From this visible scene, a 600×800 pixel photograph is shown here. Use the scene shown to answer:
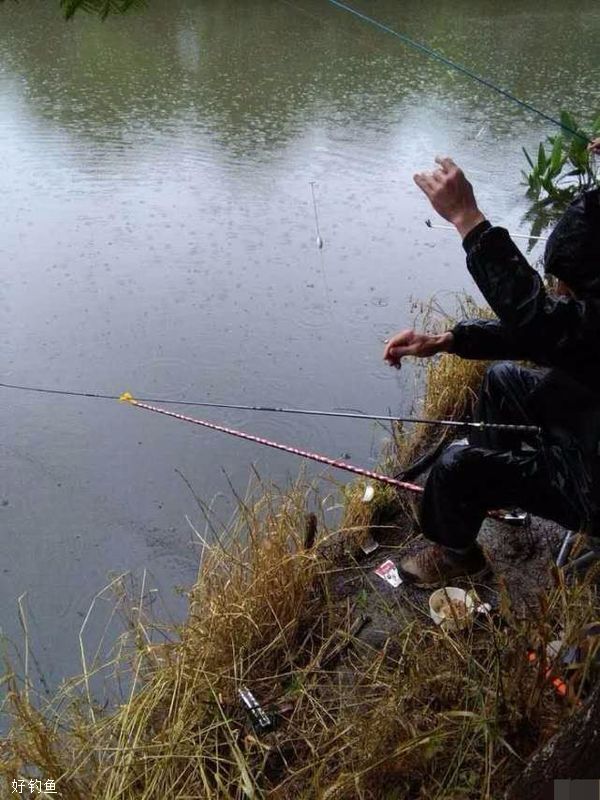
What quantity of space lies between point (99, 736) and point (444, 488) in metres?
0.81

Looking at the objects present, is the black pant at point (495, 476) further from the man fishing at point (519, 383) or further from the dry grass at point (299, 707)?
the dry grass at point (299, 707)

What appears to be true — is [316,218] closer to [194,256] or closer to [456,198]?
[194,256]

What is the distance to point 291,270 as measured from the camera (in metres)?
3.72

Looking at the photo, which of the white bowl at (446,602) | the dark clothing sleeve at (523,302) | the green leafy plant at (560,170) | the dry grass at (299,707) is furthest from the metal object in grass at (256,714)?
the green leafy plant at (560,170)

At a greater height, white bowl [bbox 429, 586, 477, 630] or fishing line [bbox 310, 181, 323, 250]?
white bowl [bbox 429, 586, 477, 630]

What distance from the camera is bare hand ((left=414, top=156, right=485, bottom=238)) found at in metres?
1.32

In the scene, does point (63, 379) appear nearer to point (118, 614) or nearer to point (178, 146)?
point (118, 614)

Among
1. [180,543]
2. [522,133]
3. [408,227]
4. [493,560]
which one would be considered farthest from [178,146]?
[493,560]

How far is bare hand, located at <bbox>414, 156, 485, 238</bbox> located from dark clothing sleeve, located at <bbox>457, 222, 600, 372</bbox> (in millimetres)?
25

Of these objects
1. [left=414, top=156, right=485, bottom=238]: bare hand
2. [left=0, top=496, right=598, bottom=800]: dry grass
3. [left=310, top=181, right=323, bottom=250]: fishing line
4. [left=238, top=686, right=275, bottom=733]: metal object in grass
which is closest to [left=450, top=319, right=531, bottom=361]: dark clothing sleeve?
[left=414, top=156, right=485, bottom=238]: bare hand

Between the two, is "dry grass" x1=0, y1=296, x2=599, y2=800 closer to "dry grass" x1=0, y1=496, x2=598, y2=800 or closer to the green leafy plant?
"dry grass" x1=0, y1=496, x2=598, y2=800

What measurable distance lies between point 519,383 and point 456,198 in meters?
0.52

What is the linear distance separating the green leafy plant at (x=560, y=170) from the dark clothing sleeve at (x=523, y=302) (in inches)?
111

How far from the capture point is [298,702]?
149 centimetres
